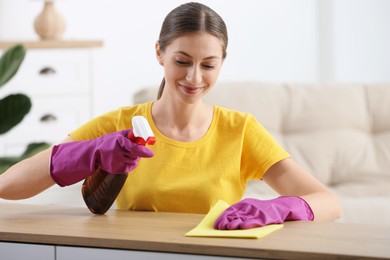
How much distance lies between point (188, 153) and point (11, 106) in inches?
33.1

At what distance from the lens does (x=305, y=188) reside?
1972 mm

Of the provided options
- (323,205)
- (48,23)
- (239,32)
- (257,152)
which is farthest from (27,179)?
(239,32)

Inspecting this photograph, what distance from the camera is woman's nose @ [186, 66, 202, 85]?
190 cm

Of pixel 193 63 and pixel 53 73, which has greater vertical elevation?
pixel 193 63

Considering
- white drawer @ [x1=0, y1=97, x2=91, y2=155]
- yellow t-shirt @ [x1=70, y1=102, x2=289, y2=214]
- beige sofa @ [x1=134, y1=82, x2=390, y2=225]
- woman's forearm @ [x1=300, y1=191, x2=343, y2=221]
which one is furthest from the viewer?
white drawer @ [x1=0, y1=97, x2=91, y2=155]

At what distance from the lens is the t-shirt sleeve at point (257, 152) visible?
2.03m

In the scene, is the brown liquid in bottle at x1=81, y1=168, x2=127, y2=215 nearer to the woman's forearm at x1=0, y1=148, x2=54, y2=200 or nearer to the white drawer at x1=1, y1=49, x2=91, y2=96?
the woman's forearm at x1=0, y1=148, x2=54, y2=200

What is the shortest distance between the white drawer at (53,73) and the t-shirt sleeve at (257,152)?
2.79 metres

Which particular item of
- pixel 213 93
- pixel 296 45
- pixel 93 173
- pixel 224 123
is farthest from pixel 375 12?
pixel 93 173

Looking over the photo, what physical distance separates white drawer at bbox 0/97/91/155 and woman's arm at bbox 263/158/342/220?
2.81m

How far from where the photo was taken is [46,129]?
4703 millimetres

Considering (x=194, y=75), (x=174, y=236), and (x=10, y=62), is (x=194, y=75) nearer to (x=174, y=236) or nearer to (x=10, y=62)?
(x=174, y=236)

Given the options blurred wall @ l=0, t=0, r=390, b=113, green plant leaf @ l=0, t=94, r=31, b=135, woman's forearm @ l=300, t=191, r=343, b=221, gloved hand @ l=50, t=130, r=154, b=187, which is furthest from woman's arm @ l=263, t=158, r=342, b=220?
blurred wall @ l=0, t=0, r=390, b=113

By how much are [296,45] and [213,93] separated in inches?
84.6
